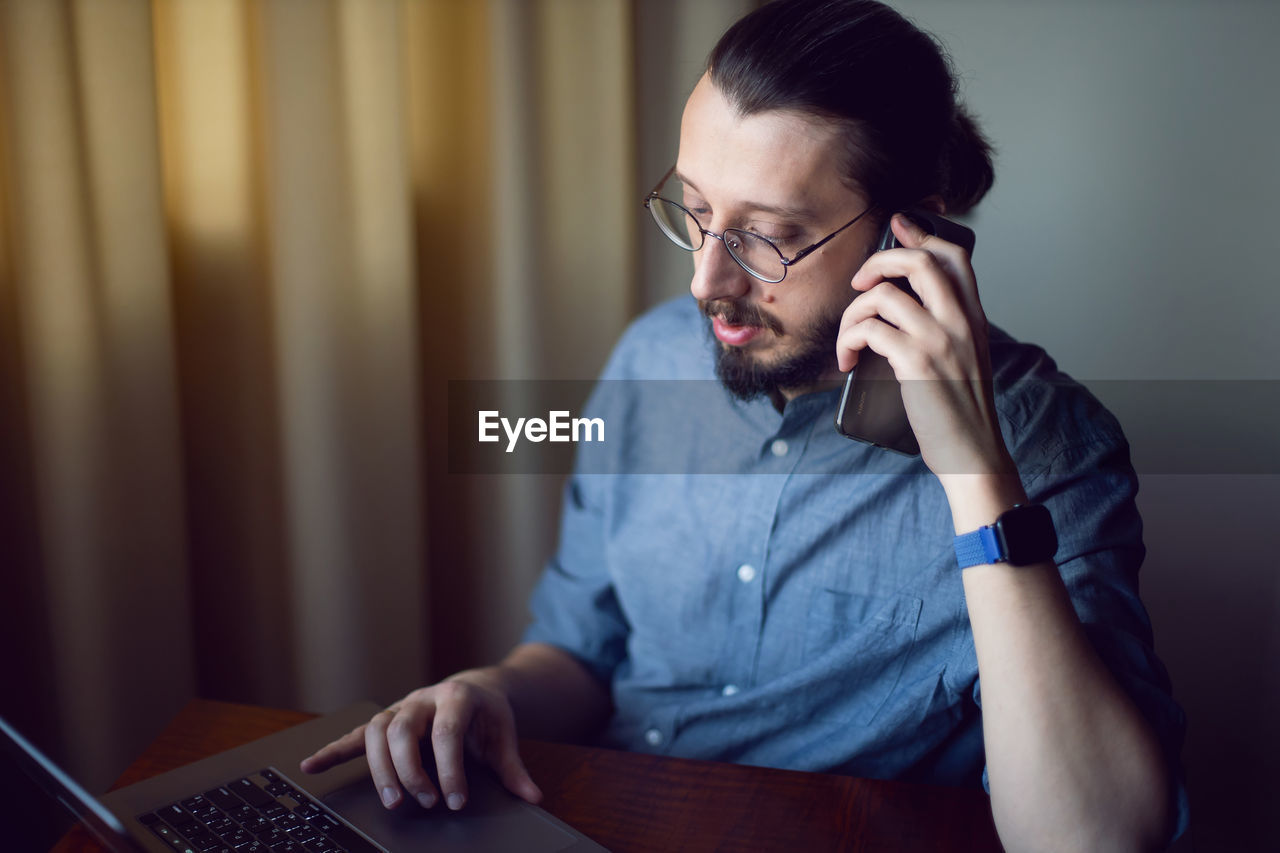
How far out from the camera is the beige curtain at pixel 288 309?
49.4 inches

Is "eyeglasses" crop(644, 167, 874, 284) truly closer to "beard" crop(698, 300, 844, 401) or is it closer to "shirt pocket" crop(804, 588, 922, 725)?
"beard" crop(698, 300, 844, 401)

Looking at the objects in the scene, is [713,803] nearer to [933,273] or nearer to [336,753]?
[336,753]

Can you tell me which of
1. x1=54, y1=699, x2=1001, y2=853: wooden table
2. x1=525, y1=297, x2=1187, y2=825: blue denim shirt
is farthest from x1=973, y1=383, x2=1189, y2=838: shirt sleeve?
x1=54, y1=699, x2=1001, y2=853: wooden table

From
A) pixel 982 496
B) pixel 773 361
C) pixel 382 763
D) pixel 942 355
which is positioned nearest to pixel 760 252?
pixel 773 361

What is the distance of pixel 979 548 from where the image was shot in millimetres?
774

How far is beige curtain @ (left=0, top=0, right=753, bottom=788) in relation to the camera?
4.12 feet

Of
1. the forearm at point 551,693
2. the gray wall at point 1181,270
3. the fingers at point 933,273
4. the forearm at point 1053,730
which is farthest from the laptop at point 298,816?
the gray wall at point 1181,270

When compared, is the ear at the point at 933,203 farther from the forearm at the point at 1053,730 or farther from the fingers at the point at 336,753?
the fingers at the point at 336,753

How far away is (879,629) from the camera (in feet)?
3.21

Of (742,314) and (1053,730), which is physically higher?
(742,314)

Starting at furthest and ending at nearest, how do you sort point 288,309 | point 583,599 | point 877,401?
1. point 288,309
2. point 583,599
3. point 877,401

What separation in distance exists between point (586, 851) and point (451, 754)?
0.49ft

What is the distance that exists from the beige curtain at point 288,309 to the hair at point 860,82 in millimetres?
585

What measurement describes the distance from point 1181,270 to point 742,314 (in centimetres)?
68
